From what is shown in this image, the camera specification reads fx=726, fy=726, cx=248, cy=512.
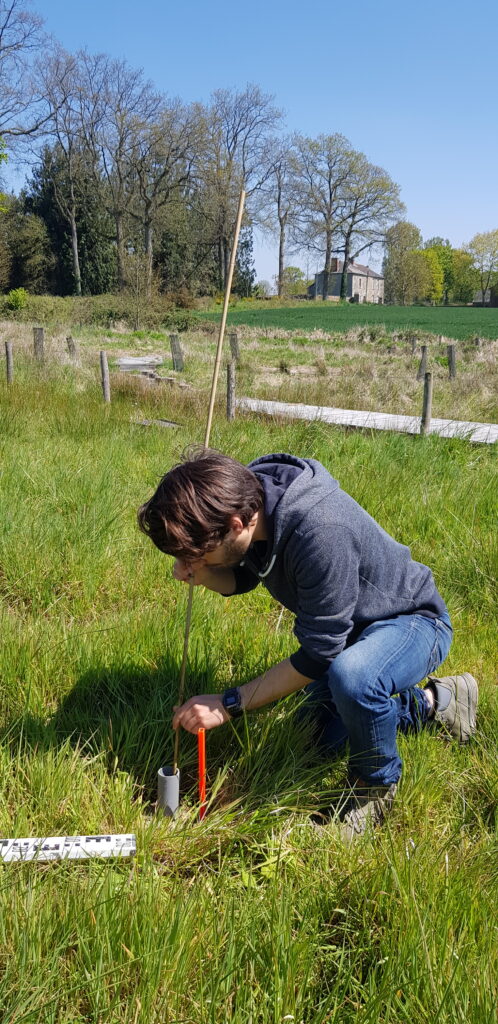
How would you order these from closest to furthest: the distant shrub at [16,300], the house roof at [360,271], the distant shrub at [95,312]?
the distant shrub at [95,312] < the distant shrub at [16,300] < the house roof at [360,271]

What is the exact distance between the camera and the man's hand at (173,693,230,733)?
1.97 m

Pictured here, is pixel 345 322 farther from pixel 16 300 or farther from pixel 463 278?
pixel 463 278

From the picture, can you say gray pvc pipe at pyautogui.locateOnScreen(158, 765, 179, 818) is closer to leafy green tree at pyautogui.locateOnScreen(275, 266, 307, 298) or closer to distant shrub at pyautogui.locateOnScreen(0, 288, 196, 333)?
distant shrub at pyautogui.locateOnScreen(0, 288, 196, 333)

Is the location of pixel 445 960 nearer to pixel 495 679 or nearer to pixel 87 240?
pixel 495 679

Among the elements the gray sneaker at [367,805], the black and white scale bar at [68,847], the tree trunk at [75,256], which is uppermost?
the tree trunk at [75,256]

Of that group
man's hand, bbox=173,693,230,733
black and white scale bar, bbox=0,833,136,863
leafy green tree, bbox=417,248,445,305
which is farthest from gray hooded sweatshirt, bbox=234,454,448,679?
leafy green tree, bbox=417,248,445,305

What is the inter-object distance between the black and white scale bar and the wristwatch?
16.0 inches

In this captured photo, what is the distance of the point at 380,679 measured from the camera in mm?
1995

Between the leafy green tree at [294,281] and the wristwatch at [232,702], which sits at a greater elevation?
the leafy green tree at [294,281]

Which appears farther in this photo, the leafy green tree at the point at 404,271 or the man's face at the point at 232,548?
the leafy green tree at the point at 404,271

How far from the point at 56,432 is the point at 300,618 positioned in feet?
15.9

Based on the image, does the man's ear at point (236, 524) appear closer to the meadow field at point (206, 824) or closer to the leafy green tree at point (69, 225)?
the meadow field at point (206, 824)

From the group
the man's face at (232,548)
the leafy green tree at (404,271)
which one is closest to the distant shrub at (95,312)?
the man's face at (232,548)

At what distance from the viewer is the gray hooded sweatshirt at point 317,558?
1.87 m
